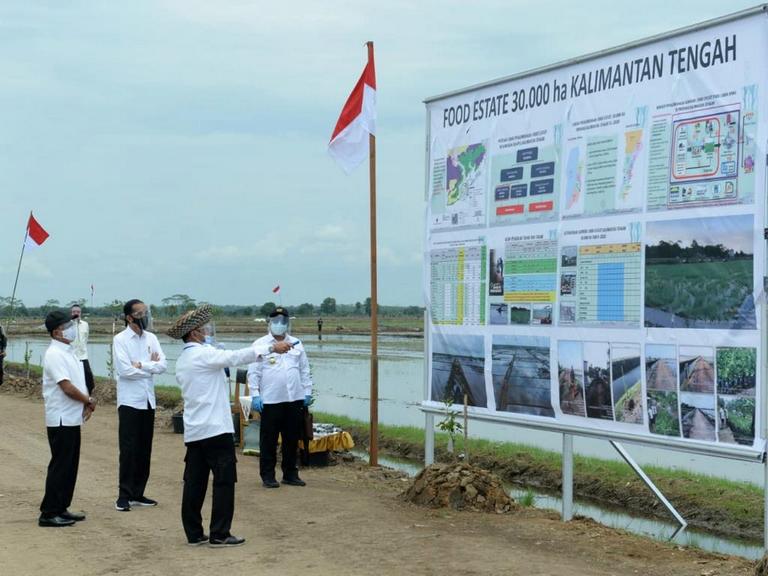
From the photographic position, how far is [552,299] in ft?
27.8

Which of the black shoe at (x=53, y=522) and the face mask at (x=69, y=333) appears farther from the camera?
the black shoe at (x=53, y=522)

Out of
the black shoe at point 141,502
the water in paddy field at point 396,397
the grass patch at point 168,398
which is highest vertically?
the black shoe at point 141,502

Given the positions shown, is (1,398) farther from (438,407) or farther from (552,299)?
(552,299)

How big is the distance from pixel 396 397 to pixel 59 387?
55.9 feet

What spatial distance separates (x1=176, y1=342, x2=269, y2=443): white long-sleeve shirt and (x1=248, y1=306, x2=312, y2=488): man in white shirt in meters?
3.05

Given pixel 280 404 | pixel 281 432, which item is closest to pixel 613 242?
pixel 280 404

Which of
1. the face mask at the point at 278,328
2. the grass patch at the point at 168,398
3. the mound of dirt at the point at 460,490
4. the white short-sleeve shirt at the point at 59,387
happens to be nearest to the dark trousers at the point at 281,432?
the face mask at the point at 278,328

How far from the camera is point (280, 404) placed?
10688mm

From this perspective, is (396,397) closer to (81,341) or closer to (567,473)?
(81,341)

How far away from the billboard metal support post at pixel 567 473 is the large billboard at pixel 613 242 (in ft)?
0.69

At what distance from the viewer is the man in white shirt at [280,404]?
10.6 metres

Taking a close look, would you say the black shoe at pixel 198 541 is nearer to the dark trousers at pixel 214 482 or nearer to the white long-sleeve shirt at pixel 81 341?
the dark trousers at pixel 214 482

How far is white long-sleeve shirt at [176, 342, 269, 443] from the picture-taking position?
738 cm

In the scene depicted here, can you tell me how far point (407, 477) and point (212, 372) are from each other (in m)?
5.02
